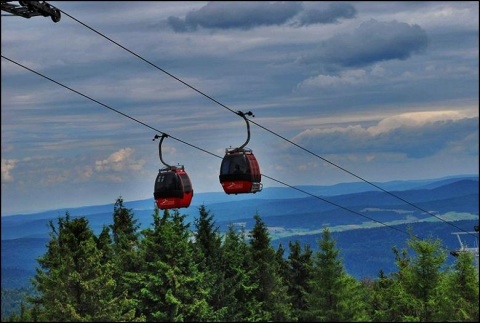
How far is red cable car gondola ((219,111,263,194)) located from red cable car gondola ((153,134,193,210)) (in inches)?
91.3

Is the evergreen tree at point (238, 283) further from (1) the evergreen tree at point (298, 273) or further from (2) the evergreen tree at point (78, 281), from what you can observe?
(2) the evergreen tree at point (78, 281)

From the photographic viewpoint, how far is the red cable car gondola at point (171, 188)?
128 ft

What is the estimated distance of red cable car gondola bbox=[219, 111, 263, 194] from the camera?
3706cm

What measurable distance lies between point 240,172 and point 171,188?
402 cm

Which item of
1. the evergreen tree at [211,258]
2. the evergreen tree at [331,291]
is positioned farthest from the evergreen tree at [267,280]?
the evergreen tree at [331,291]

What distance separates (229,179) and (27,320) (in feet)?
50.4

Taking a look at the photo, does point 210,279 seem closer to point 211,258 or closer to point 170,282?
point 211,258

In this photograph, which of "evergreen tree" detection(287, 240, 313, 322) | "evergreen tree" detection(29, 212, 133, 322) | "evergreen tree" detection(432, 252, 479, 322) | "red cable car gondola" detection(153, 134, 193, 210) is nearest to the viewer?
"red cable car gondola" detection(153, 134, 193, 210)

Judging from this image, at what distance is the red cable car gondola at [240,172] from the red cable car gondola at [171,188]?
91.3 inches

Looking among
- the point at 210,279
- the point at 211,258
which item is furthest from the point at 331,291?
the point at 211,258

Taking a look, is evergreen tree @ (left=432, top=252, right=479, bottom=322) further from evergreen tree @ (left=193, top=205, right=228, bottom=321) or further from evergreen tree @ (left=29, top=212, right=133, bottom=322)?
evergreen tree @ (left=193, top=205, right=228, bottom=321)

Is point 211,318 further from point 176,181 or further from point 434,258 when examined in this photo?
point 176,181

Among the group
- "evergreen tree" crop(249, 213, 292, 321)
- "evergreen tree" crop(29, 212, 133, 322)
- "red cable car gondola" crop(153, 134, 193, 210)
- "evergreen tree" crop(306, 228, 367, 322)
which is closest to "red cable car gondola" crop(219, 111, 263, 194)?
"red cable car gondola" crop(153, 134, 193, 210)

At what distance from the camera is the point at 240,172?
1463 inches
